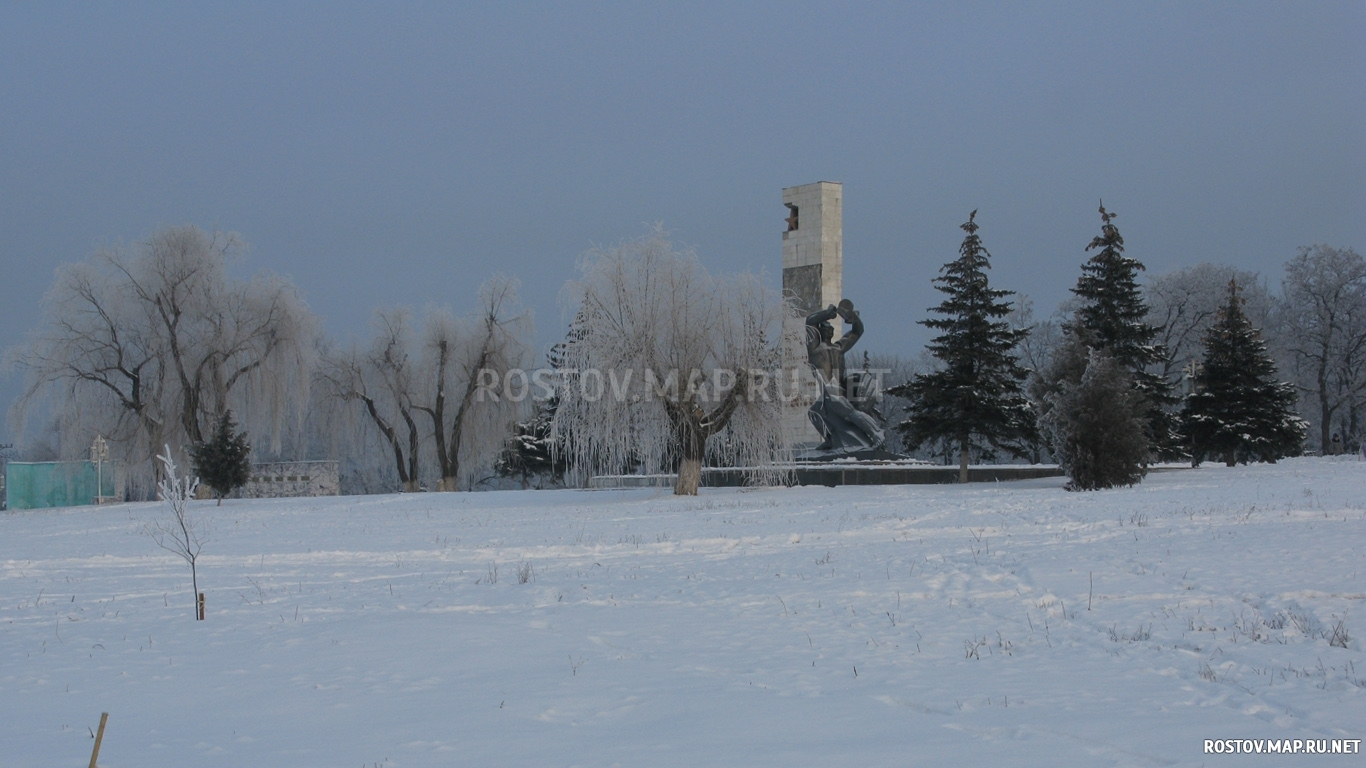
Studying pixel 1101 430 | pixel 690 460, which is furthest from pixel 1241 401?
pixel 690 460

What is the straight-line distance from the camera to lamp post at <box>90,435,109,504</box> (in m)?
30.0

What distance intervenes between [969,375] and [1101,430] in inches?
361

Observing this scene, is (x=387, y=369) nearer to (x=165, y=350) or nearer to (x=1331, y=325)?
(x=165, y=350)

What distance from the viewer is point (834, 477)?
26859 millimetres

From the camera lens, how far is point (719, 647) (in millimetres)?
7465

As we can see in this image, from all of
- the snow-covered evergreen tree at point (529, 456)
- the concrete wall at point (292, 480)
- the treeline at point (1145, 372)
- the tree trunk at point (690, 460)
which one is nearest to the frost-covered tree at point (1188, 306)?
the treeline at point (1145, 372)

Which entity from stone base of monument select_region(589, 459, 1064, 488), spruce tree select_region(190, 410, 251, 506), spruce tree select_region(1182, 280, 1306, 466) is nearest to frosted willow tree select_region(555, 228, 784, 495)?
stone base of monument select_region(589, 459, 1064, 488)

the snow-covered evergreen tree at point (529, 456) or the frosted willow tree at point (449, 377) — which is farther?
the snow-covered evergreen tree at point (529, 456)

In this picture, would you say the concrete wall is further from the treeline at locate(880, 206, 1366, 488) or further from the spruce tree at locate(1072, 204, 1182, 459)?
the spruce tree at locate(1072, 204, 1182, 459)

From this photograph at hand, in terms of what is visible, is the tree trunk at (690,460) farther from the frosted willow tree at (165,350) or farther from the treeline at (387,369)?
the frosted willow tree at (165,350)

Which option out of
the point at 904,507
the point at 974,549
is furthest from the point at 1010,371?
the point at 974,549

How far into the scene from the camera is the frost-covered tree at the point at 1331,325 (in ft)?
139

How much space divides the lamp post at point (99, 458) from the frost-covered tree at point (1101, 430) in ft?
81.0

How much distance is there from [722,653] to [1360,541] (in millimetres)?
6848
